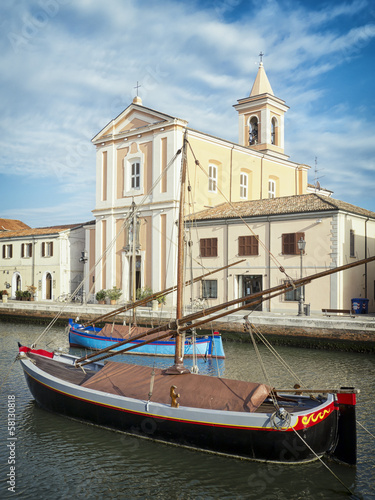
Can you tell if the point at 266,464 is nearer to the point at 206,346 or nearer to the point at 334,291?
the point at 206,346

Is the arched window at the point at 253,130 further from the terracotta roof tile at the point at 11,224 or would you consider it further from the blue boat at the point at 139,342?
the terracotta roof tile at the point at 11,224

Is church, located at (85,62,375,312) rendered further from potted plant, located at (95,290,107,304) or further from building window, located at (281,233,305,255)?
potted plant, located at (95,290,107,304)

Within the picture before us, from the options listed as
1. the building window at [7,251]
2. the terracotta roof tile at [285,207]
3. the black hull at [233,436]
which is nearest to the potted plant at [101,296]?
the terracotta roof tile at [285,207]

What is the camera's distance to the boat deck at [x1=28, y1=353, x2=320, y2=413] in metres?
10.5

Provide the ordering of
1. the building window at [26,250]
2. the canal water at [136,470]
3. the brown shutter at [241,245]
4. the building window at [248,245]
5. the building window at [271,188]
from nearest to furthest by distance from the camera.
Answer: the canal water at [136,470] < the building window at [248,245] < the brown shutter at [241,245] < the building window at [271,188] < the building window at [26,250]

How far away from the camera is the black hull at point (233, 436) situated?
9.85 m

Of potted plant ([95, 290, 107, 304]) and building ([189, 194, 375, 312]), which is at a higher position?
building ([189, 194, 375, 312])

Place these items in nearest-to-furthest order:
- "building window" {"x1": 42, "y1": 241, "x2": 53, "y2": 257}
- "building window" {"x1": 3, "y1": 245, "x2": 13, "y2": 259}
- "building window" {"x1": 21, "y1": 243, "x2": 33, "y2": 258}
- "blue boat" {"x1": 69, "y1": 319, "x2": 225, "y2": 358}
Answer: "blue boat" {"x1": 69, "y1": 319, "x2": 225, "y2": 358}
"building window" {"x1": 42, "y1": 241, "x2": 53, "y2": 257}
"building window" {"x1": 21, "y1": 243, "x2": 33, "y2": 258}
"building window" {"x1": 3, "y1": 245, "x2": 13, "y2": 259}

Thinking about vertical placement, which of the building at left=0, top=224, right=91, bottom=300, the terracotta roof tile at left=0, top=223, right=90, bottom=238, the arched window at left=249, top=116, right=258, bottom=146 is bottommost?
the building at left=0, top=224, right=91, bottom=300

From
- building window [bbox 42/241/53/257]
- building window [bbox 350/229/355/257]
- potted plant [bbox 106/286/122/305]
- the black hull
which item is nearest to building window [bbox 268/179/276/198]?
building window [bbox 350/229/355/257]

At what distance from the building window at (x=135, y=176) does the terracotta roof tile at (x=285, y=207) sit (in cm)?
618

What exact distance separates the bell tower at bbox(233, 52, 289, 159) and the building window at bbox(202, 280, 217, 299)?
53.5ft

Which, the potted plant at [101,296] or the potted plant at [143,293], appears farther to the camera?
the potted plant at [101,296]

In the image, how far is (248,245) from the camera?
3253 centimetres
